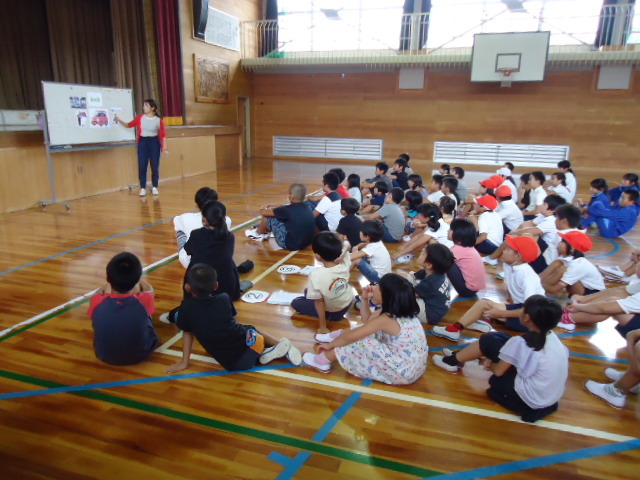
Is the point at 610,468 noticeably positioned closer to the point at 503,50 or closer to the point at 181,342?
the point at 181,342

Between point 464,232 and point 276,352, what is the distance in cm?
167

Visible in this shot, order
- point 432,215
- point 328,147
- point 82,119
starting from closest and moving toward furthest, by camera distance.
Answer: point 432,215
point 82,119
point 328,147

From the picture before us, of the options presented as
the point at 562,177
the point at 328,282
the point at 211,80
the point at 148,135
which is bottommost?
the point at 328,282

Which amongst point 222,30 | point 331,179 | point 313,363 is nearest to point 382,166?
point 331,179

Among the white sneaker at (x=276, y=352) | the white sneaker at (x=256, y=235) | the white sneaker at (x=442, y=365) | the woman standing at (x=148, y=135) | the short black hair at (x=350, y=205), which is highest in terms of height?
the woman standing at (x=148, y=135)

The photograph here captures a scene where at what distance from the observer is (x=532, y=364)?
2072 mm

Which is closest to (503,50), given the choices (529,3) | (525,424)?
(529,3)

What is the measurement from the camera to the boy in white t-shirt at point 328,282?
2.90 m

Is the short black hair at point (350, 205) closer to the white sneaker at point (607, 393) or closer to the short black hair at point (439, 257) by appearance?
the short black hair at point (439, 257)

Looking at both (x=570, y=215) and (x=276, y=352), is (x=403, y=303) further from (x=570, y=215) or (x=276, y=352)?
(x=570, y=215)

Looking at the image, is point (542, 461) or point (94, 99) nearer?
point (542, 461)

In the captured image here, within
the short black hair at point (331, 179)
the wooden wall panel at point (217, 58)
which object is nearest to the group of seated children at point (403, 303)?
the short black hair at point (331, 179)

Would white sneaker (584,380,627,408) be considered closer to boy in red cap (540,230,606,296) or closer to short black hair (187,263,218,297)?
boy in red cap (540,230,606,296)

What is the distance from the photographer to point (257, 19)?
13070mm
